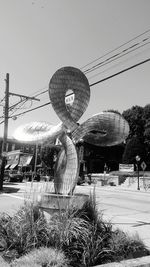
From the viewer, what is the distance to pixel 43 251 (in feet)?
14.5

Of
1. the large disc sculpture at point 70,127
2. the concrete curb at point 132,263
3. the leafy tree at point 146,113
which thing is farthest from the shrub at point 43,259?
the leafy tree at point 146,113

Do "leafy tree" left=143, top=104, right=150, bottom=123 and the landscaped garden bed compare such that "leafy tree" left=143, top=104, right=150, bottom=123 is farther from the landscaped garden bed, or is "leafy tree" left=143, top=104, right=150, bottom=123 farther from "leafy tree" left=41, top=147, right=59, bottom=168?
the landscaped garden bed

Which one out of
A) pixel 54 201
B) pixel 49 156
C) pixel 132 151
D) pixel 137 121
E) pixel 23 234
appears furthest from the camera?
pixel 49 156

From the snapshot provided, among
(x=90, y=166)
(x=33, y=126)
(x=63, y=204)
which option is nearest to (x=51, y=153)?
(x=90, y=166)

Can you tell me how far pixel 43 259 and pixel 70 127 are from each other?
5523mm

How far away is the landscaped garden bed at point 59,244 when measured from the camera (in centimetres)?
431

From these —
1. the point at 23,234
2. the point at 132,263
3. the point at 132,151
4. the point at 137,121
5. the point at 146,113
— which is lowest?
the point at 132,263

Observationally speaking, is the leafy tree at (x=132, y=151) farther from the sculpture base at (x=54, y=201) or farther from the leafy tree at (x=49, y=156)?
the sculpture base at (x=54, y=201)

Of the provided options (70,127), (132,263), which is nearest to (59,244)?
(132,263)

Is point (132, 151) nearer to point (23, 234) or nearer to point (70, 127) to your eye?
point (70, 127)

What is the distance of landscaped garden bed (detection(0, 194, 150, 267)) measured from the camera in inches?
170

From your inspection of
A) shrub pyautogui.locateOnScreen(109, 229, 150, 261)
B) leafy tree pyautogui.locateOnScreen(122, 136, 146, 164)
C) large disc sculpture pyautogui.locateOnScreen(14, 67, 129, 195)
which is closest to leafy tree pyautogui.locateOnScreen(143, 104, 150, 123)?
leafy tree pyautogui.locateOnScreen(122, 136, 146, 164)

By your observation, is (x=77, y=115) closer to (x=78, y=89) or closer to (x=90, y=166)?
(x=78, y=89)

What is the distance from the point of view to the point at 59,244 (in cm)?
471
